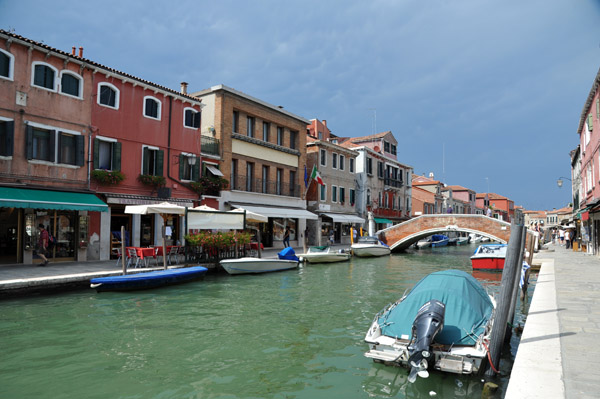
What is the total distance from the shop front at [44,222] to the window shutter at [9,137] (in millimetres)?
Answer: 1295

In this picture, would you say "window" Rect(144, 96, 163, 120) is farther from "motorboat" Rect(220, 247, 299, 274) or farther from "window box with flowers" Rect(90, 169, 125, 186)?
"motorboat" Rect(220, 247, 299, 274)

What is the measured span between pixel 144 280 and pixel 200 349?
6.20 meters

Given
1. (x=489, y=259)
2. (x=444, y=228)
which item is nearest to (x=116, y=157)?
(x=489, y=259)

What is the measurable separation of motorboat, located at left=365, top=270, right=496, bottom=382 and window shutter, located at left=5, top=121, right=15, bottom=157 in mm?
13811

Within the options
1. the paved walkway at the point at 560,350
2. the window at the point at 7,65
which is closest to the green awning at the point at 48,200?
the window at the point at 7,65

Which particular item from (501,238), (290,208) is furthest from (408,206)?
(290,208)

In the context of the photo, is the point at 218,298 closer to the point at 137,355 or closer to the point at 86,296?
the point at 86,296

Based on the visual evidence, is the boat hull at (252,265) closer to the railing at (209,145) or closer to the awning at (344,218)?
the railing at (209,145)

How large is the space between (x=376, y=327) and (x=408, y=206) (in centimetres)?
4221

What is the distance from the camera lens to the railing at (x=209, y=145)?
2241 cm

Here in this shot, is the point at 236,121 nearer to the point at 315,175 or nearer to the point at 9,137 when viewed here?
the point at 315,175

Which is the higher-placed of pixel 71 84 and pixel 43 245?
pixel 71 84

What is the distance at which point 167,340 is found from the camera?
7754mm

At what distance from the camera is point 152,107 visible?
19.2 m
